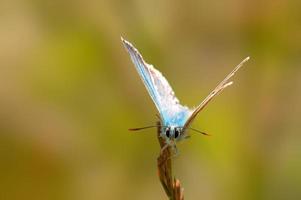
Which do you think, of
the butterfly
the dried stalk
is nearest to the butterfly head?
the butterfly

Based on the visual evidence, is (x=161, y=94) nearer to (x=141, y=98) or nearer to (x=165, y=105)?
(x=165, y=105)

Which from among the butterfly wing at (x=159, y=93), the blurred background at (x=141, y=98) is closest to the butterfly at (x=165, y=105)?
the butterfly wing at (x=159, y=93)

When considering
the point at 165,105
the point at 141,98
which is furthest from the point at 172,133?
the point at 141,98

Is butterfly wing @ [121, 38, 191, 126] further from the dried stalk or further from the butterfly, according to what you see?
the dried stalk

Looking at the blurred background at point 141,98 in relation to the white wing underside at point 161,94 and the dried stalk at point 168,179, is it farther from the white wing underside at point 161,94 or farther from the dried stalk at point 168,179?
the dried stalk at point 168,179

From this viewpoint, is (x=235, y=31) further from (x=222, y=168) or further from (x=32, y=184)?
(x=32, y=184)

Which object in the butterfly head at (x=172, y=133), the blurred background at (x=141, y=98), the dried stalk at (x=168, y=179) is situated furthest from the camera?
the blurred background at (x=141, y=98)
